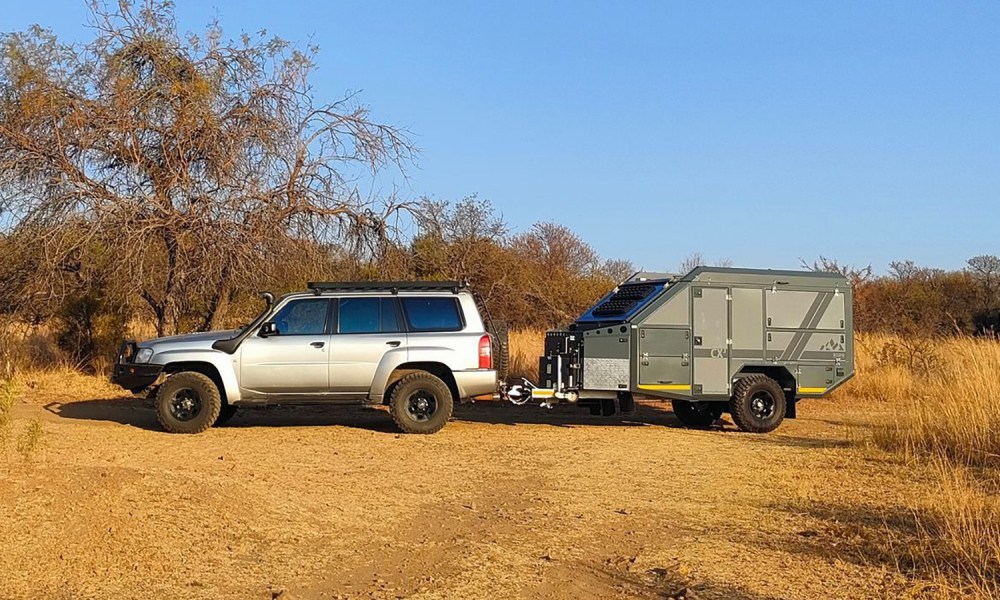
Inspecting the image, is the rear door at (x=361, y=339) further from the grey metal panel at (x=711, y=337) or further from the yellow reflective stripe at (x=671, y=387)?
the grey metal panel at (x=711, y=337)

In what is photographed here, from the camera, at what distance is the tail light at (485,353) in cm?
1320

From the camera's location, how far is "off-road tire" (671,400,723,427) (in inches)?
587

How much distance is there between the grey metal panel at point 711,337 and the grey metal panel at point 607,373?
1.07 metres

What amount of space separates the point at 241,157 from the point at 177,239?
1.94 metres

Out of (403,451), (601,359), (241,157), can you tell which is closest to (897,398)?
(601,359)

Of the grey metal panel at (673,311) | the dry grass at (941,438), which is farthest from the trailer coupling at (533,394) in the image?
the dry grass at (941,438)

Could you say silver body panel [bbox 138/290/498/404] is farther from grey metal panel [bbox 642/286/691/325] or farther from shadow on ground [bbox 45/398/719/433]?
grey metal panel [bbox 642/286/691/325]

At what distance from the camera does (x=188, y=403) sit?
13.0 m

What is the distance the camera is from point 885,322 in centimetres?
2647

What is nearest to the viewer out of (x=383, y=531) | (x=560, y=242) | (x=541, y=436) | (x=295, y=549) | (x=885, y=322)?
(x=295, y=549)

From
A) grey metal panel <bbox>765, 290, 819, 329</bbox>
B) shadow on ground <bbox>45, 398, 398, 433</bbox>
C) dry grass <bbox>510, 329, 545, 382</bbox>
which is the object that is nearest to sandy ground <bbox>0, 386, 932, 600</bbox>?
shadow on ground <bbox>45, 398, 398, 433</bbox>

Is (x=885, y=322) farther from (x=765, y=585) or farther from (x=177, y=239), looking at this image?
(x=765, y=585)

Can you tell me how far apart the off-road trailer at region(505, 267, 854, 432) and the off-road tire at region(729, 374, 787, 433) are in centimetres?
1

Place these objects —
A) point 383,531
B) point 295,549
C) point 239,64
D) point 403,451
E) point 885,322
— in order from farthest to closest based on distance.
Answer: point 885,322 → point 239,64 → point 403,451 → point 383,531 → point 295,549
